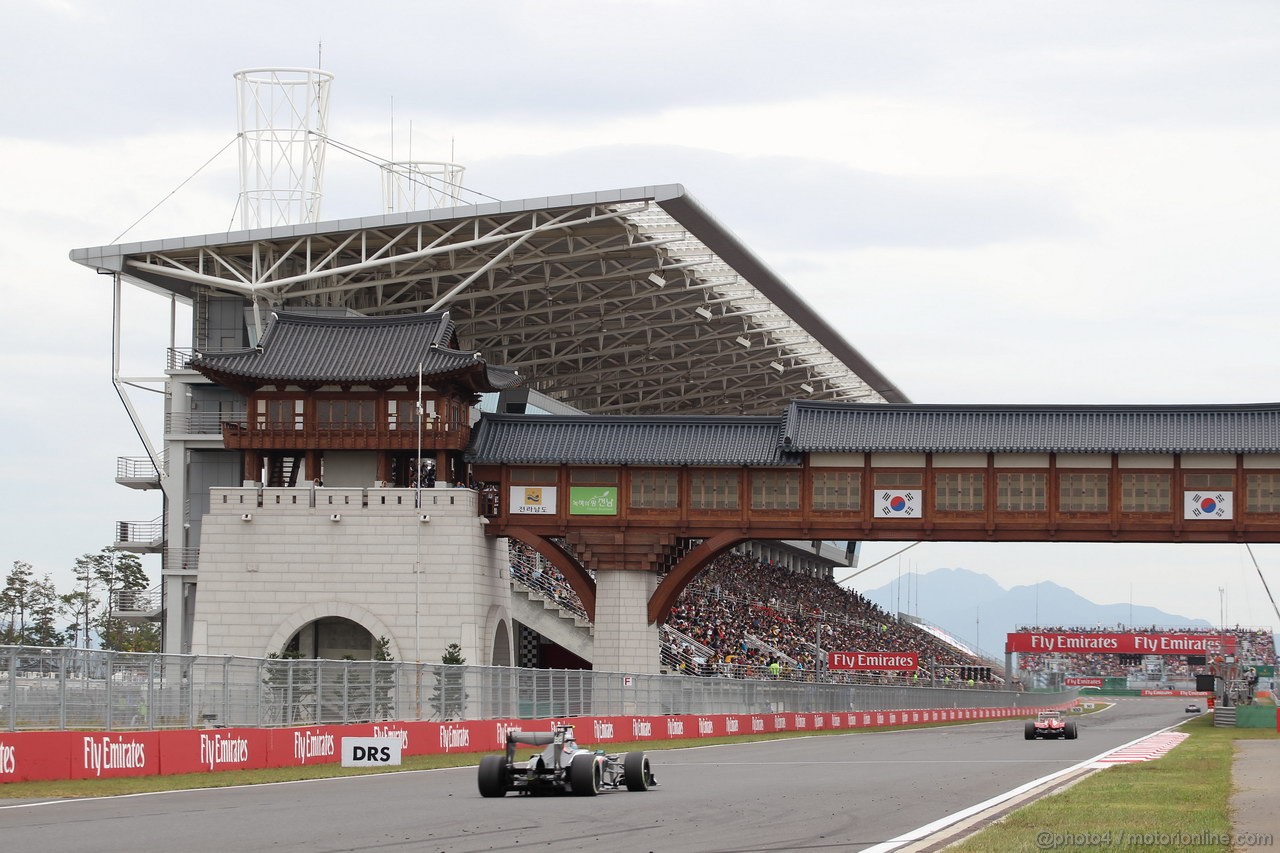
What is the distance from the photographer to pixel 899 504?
208 ft

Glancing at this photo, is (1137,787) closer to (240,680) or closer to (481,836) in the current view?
(481,836)

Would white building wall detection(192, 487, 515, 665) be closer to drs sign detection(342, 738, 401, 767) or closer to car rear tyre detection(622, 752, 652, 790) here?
drs sign detection(342, 738, 401, 767)

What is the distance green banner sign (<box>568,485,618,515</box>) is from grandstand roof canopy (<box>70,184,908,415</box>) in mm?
9982

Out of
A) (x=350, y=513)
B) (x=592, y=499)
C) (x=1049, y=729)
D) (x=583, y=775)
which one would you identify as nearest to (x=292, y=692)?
(x=583, y=775)

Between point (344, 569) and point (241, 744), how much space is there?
1253 inches

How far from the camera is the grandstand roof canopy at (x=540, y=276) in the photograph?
66.9 meters

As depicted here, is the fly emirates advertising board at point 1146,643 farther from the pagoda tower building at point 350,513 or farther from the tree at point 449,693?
the tree at point 449,693

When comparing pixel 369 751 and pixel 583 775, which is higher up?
pixel 583 775

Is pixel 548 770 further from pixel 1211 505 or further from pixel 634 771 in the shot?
pixel 1211 505

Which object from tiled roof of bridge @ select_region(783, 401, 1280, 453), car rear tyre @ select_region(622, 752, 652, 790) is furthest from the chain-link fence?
tiled roof of bridge @ select_region(783, 401, 1280, 453)

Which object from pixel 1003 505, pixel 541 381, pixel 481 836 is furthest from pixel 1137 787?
pixel 541 381

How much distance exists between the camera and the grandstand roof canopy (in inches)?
2633

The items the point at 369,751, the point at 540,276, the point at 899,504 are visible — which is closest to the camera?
the point at 369,751

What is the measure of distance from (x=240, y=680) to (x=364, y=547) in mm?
30372
